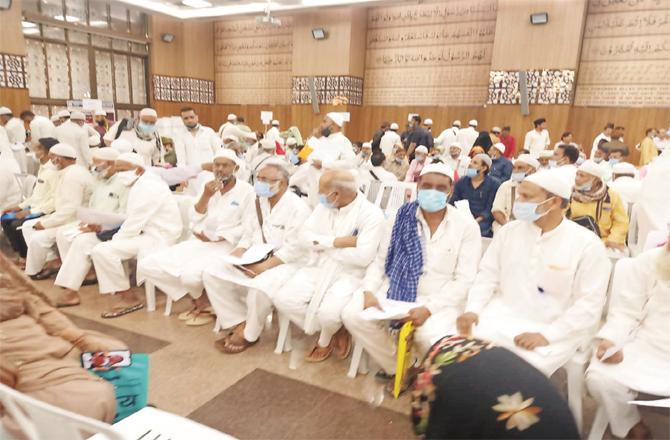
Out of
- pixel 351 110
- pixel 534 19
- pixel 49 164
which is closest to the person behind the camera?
pixel 49 164

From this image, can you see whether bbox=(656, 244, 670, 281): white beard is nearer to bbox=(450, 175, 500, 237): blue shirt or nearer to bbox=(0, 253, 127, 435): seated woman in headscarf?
bbox=(450, 175, 500, 237): blue shirt

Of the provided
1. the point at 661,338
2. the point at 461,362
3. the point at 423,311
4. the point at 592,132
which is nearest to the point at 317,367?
the point at 423,311

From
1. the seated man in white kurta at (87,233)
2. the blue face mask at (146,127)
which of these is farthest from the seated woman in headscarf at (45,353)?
the blue face mask at (146,127)

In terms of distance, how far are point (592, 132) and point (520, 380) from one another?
11882mm

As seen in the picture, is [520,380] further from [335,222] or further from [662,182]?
[662,182]

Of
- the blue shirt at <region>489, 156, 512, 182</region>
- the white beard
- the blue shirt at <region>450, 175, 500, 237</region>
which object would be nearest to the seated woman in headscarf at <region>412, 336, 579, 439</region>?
the white beard

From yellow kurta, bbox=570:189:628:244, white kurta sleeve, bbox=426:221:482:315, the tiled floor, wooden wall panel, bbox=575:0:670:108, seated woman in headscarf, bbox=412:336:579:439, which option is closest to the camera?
seated woman in headscarf, bbox=412:336:579:439

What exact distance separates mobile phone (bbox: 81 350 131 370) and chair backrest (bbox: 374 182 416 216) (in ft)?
9.77

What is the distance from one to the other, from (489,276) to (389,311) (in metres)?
0.61

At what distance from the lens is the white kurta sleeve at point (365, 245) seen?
3049 mm

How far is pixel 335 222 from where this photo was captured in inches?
128

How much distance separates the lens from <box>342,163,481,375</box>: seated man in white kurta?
2.72 metres

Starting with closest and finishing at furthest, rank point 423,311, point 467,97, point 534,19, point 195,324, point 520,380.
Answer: point 520,380
point 423,311
point 195,324
point 534,19
point 467,97

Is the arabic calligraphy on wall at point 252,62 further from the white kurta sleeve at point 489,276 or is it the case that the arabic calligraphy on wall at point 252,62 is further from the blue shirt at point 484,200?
the white kurta sleeve at point 489,276
